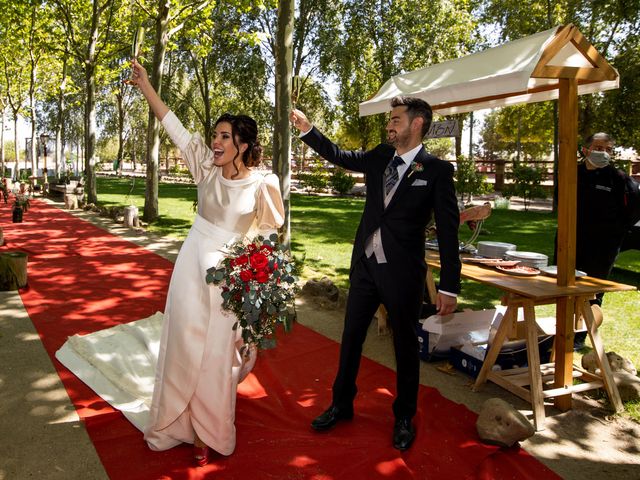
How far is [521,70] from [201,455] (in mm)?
3535

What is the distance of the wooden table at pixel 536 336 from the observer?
4.11 meters

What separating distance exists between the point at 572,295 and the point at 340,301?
357cm

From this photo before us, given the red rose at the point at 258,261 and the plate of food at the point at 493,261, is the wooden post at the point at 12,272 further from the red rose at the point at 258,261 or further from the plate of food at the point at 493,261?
the plate of food at the point at 493,261

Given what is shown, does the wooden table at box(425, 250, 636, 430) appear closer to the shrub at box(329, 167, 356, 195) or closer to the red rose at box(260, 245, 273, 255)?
the red rose at box(260, 245, 273, 255)

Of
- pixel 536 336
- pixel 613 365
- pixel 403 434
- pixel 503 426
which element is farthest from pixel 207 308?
pixel 613 365

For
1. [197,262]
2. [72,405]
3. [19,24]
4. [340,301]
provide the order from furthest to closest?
1. [19,24]
2. [340,301]
3. [72,405]
4. [197,262]

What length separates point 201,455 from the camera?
3.33 meters

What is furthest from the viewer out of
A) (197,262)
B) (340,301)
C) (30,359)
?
(340,301)

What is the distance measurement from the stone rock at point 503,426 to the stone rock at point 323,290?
3.75 meters

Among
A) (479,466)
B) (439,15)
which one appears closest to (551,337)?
(479,466)

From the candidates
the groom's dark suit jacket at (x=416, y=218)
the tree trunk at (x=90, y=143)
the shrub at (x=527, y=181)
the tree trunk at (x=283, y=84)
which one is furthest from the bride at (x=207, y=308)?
the shrub at (x=527, y=181)

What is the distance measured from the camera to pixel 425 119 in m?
3.49

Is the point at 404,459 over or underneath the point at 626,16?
underneath

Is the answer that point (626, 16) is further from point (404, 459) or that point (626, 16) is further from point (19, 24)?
point (19, 24)
